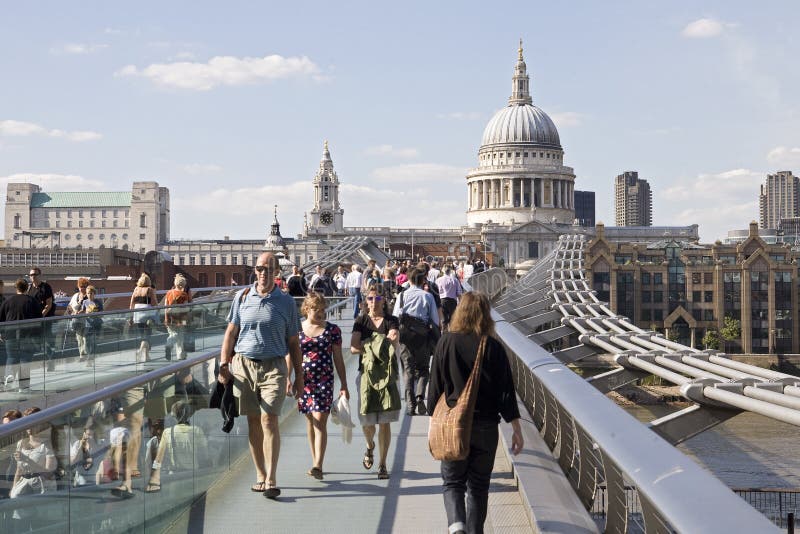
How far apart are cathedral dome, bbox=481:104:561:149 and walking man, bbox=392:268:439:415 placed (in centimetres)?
16687

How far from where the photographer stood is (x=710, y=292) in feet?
355

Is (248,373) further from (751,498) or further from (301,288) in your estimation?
(751,498)

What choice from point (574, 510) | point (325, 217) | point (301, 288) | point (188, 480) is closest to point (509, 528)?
point (574, 510)

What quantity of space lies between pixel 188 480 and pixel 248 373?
3.60ft

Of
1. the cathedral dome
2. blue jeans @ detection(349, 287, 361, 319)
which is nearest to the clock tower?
the cathedral dome

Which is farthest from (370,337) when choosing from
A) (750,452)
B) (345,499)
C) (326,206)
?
(326,206)

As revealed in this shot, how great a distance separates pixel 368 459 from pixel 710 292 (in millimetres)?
103959

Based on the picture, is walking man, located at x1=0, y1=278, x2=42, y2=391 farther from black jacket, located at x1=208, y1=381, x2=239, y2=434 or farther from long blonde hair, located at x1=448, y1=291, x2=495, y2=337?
long blonde hair, located at x1=448, y1=291, x2=495, y2=337

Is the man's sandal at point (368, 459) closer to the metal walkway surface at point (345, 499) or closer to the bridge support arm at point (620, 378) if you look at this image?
the metal walkway surface at point (345, 499)

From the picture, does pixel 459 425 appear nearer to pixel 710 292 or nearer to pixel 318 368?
pixel 318 368

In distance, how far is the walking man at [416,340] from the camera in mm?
10570

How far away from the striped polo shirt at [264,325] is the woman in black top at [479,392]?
212 cm

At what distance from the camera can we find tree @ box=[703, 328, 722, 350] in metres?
99.9

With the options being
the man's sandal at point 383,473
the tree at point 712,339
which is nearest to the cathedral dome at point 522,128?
the tree at point 712,339
